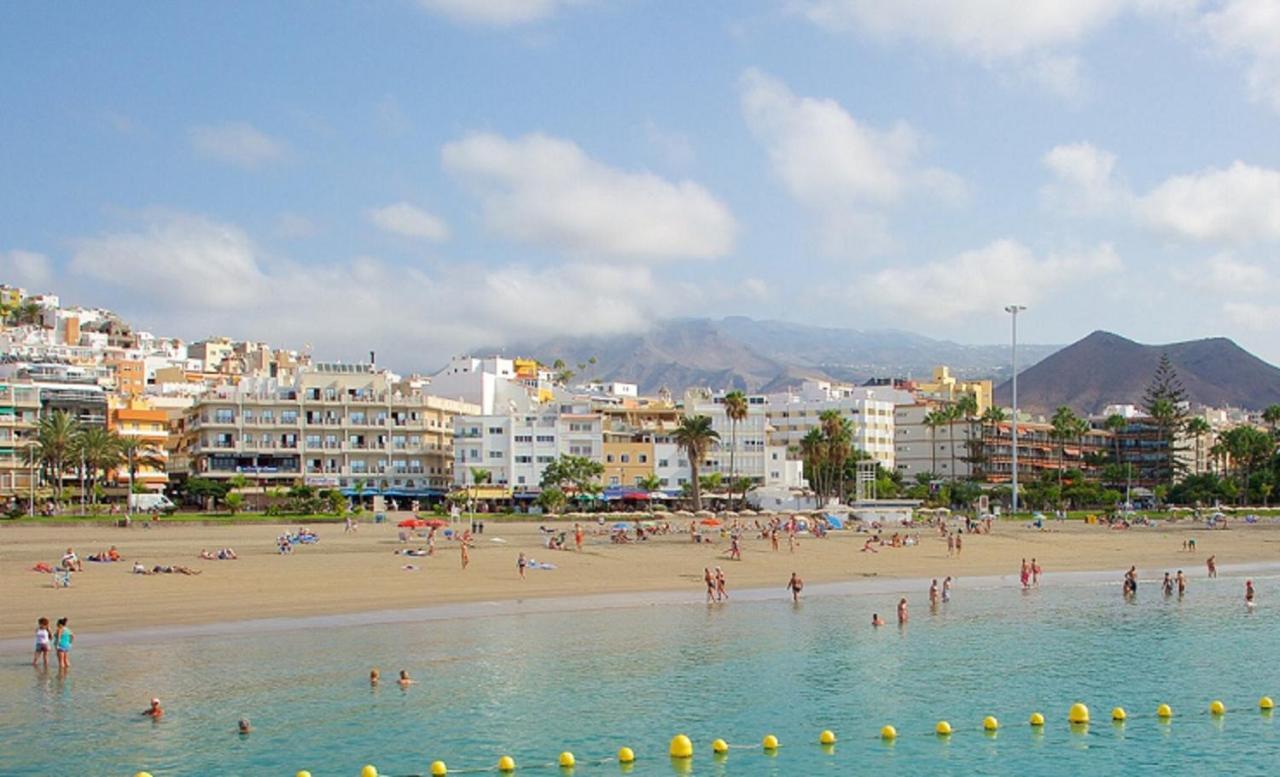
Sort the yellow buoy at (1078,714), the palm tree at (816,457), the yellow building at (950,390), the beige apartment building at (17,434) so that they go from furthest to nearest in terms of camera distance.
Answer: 1. the yellow building at (950,390)
2. the palm tree at (816,457)
3. the beige apartment building at (17,434)
4. the yellow buoy at (1078,714)

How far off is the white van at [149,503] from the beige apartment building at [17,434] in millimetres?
7107

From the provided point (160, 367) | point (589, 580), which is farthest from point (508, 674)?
point (160, 367)

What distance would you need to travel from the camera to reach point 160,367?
140500 mm

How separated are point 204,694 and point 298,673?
2866 millimetres

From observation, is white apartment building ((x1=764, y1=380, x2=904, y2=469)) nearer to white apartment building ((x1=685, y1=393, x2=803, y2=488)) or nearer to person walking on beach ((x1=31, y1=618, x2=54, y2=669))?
white apartment building ((x1=685, y1=393, x2=803, y2=488))

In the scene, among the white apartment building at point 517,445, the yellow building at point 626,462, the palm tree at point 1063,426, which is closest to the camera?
the white apartment building at point 517,445

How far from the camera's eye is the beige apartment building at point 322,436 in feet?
316

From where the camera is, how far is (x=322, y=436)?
9856 cm

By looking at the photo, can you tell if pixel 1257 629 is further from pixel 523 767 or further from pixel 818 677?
pixel 523 767

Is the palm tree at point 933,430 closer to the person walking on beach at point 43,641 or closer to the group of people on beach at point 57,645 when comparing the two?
the group of people on beach at point 57,645

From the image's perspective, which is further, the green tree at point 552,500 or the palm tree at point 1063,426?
the palm tree at point 1063,426

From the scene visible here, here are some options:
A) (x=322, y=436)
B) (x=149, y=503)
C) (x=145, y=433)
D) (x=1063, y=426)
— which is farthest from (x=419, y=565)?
(x=1063, y=426)

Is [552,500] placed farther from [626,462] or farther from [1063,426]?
[1063,426]

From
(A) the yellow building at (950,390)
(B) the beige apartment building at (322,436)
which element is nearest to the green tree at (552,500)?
(B) the beige apartment building at (322,436)
